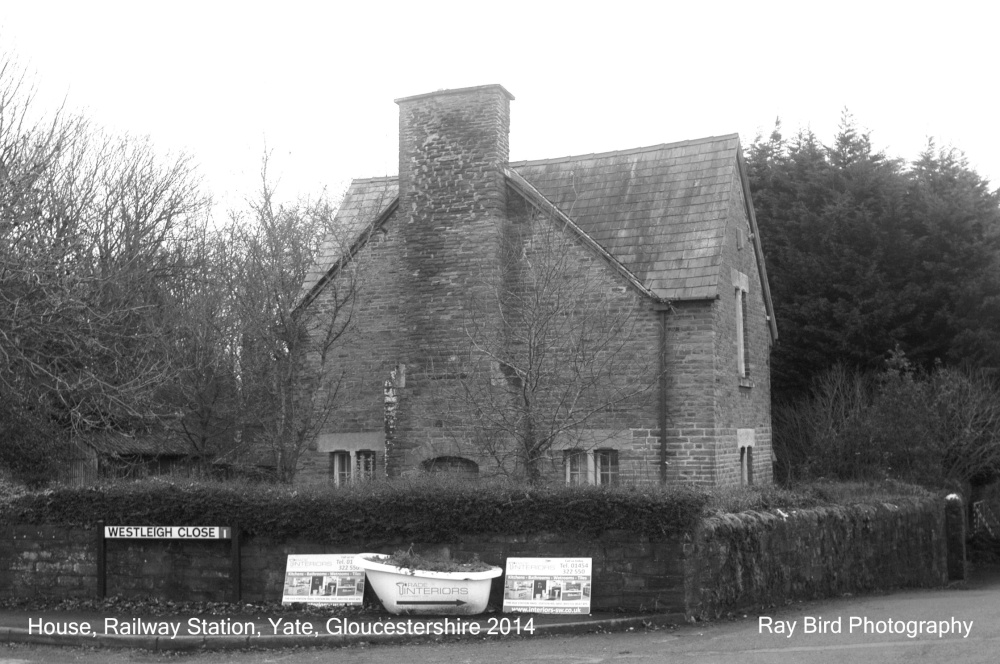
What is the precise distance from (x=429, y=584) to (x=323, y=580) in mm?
1557

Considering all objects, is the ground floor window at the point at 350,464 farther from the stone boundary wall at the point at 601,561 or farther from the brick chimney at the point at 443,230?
the stone boundary wall at the point at 601,561

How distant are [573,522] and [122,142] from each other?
67.3ft

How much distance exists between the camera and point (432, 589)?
11977 millimetres

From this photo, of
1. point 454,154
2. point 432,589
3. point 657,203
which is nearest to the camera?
point 432,589

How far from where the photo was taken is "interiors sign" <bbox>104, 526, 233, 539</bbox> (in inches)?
519

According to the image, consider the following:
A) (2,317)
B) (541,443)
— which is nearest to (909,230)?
(541,443)

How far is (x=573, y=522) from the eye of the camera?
1249 centimetres

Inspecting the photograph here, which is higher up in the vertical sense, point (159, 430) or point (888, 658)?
point (159, 430)

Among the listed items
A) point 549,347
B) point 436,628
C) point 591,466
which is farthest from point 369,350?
point 436,628

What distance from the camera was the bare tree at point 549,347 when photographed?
1723cm

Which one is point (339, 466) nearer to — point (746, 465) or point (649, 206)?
point (649, 206)

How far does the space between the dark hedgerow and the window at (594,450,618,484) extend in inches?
241

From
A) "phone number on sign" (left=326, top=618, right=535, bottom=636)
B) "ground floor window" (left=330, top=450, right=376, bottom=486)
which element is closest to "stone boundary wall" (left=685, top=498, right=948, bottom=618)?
"phone number on sign" (left=326, top=618, right=535, bottom=636)

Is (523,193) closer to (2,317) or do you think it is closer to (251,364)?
(251,364)
